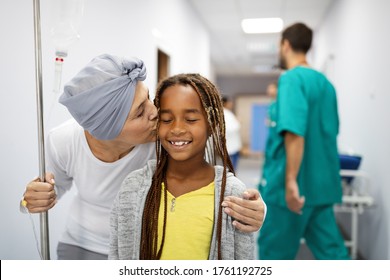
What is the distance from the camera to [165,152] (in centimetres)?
72

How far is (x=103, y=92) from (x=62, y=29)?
19 cm

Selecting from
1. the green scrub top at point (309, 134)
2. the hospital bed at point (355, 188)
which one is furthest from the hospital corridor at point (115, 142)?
the hospital bed at point (355, 188)

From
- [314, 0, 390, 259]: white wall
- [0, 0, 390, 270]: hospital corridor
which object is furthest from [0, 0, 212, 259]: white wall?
[314, 0, 390, 259]: white wall

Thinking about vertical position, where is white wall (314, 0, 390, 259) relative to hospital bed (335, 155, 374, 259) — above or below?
above

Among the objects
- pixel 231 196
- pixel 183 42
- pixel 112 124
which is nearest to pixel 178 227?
pixel 231 196

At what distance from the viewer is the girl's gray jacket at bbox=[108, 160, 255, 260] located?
678 millimetres

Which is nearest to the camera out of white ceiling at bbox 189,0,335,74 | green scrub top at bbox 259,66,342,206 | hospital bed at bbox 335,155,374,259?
white ceiling at bbox 189,0,335,74

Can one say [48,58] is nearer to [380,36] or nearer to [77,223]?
[77,223]

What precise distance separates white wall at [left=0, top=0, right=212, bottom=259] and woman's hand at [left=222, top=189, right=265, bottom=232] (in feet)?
0.88

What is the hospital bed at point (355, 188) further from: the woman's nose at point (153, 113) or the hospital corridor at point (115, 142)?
the woman's nose at point (153, 113)

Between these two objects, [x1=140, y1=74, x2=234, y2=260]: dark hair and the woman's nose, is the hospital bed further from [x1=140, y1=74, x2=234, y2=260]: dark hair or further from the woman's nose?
the woman's nose

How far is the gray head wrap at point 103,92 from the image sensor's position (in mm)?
621

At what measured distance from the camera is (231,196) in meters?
0.67
